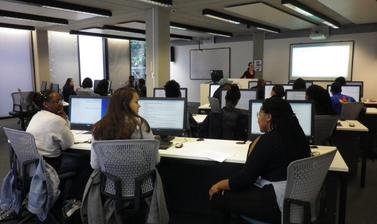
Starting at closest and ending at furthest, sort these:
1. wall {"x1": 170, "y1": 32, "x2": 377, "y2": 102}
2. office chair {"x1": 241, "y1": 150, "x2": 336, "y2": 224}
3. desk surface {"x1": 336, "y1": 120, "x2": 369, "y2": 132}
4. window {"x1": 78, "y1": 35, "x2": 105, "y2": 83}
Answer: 1. office chair {"x1": 241, "y1": 150, "x2": 336, "y2": 224}
2. desk surface {"x1": 336, "y1": 120, "x2": 369, "y2": 132}
3. wall {"x1": 170, "y1": 32, "x2": 377, "y2": 102}
4. window {"x1": 78, "y1": 35, "x2": 105, "y2": 83}

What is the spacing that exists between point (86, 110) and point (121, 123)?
1.26 meters

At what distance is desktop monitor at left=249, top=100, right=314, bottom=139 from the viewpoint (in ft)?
8.68

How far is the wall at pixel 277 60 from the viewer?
28.9 feet

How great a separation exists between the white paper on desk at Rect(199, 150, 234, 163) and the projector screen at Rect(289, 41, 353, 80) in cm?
811

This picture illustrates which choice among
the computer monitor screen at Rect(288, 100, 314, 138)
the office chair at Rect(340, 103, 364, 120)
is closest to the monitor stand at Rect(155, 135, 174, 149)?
the computer monitor screen at Rect(288, 100, 314, 138)

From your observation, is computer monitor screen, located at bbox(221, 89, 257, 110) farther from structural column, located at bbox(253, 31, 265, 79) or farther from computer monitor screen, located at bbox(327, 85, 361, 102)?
structural column, located at bbox(253, 31, 265, 79)

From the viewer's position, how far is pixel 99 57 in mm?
11102

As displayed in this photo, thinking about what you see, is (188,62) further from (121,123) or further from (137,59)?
(121,123)

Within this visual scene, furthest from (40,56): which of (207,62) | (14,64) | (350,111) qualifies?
(350,111)

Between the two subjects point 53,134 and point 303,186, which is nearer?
point 303,186

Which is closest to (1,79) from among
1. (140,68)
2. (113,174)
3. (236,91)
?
(140,68)

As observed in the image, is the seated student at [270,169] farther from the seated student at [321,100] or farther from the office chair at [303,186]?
the seated student at [321,100]

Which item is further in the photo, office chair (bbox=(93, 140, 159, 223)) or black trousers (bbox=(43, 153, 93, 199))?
black trousers (bbox=(43, 153, 93, 199))

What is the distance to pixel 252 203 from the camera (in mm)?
1831
